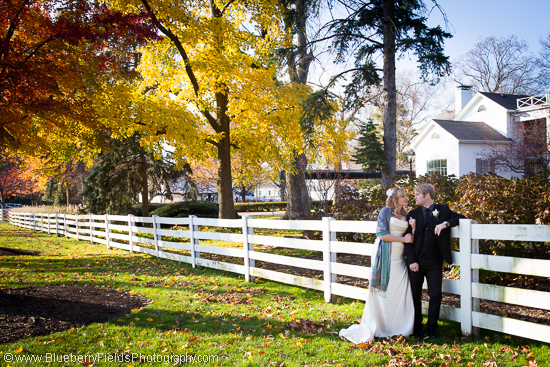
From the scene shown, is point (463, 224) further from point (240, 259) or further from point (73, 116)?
point (73, 116)

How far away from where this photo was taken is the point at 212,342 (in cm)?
429

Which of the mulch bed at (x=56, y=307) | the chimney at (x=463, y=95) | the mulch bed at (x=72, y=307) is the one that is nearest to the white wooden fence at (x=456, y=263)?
the mulch bed at (x=72, y=307)

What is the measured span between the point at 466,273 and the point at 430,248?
47 cm

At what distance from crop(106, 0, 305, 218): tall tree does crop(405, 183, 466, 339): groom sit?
864 cm

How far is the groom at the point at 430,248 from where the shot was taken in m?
4.21

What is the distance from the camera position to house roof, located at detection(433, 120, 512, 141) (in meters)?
25.1

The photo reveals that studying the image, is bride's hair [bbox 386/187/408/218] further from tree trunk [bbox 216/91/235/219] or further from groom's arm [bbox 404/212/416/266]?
tree trunk [bbox 216/91/235/219]

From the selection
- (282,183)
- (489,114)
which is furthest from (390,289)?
(282,183)

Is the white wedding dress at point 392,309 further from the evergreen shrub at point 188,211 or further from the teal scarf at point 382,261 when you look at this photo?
the evergreen shrub at point 188,211

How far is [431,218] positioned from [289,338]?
2125mm

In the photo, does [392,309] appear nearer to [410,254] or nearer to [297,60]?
[410,254]

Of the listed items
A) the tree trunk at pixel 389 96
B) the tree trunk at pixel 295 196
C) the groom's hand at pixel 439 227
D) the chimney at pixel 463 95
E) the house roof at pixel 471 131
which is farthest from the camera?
the chimney at pixel 463 95

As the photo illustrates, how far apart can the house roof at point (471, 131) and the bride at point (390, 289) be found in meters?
23.1

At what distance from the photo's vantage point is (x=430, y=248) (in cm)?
424
